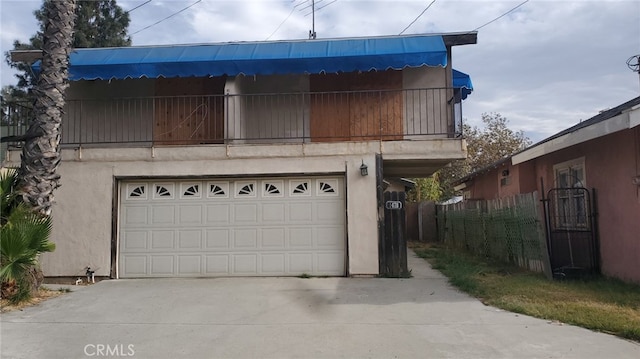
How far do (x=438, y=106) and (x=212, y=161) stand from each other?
16.8 ft

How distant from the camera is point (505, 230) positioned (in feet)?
38.8

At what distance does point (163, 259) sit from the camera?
34.9ft

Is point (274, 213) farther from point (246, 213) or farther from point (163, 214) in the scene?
point (163, 214)

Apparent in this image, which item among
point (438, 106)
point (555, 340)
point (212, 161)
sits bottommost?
point (555, 340)

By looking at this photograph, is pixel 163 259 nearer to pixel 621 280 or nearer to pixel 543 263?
pixel 543 263

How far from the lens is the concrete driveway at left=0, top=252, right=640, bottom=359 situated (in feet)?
18.1

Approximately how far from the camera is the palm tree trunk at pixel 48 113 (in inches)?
339

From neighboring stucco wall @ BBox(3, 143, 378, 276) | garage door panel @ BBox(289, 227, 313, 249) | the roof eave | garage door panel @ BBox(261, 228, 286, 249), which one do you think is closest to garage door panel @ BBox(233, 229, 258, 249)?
garage door panel @ BBox(261, 228, 286, 249)

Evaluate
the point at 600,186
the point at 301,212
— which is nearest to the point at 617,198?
the point at 600,186

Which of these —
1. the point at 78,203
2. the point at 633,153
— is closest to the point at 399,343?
the point at 633,153

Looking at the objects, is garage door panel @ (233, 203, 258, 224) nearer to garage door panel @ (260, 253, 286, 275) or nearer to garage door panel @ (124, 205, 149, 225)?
garage door panel @ (260, 253, 286, 275)

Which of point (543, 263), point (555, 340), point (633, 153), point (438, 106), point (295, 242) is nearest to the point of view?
point (555, 340)

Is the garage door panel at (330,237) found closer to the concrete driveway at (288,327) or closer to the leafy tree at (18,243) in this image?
the concrete driveway at (288,327)
